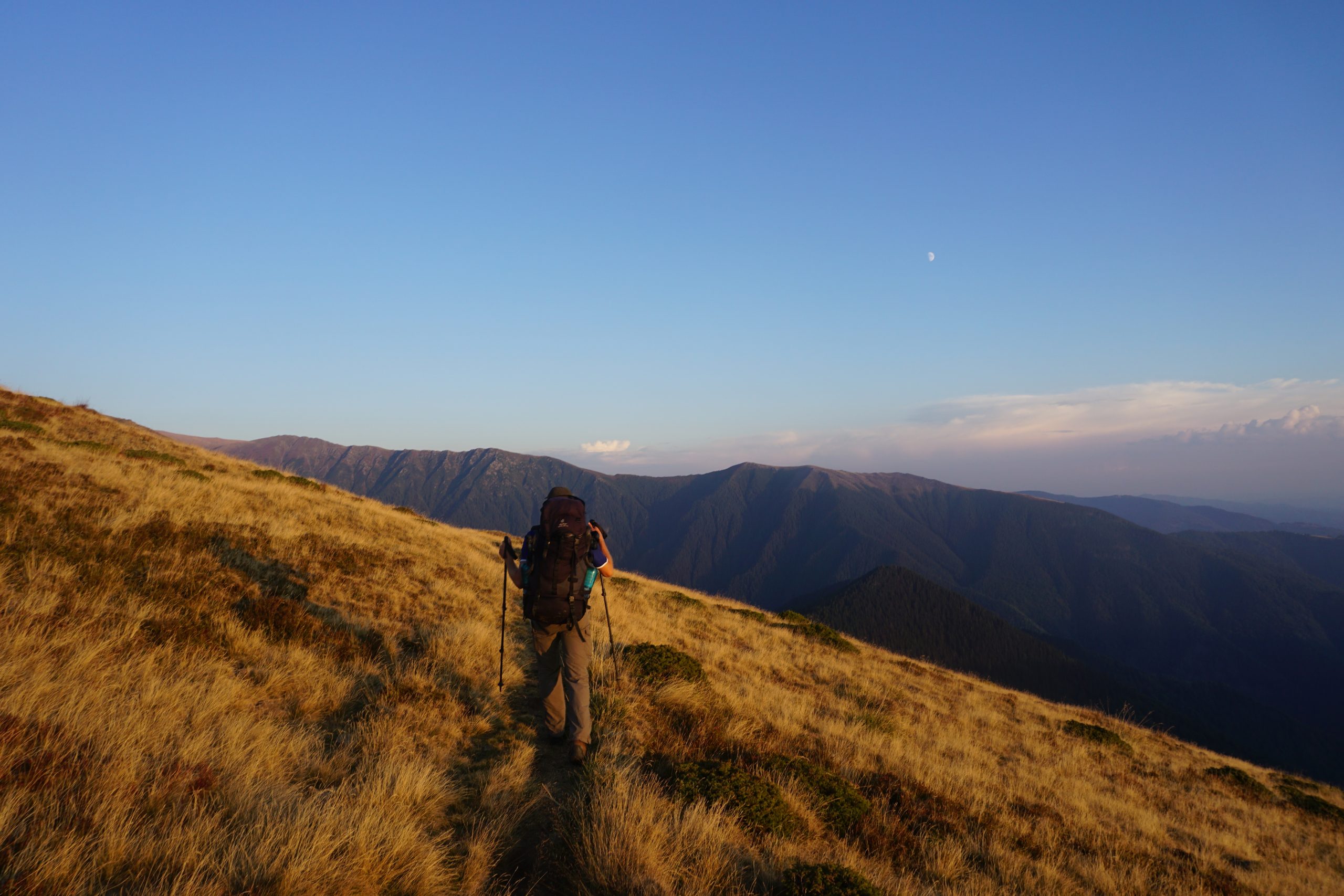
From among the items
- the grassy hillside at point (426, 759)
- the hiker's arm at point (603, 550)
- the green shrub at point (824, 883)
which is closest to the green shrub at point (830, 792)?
the grassy hillside at point (426, 759)

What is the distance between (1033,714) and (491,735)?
17818 mm

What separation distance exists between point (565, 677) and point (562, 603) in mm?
930

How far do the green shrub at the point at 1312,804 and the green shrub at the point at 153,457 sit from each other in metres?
32.9

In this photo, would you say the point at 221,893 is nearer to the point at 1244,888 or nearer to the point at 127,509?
the point at 127,509

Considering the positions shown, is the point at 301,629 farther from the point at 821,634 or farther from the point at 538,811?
the point at 821,634

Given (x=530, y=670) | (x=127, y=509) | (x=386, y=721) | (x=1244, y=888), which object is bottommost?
(x=1244, y=888)

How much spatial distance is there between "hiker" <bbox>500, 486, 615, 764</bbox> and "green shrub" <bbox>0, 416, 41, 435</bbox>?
19083 millimetres

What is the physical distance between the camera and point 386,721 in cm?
605

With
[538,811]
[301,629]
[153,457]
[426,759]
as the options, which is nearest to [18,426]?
[153,457]

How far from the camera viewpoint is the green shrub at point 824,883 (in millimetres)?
4484

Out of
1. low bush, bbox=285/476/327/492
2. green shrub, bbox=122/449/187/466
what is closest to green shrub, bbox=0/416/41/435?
green shrub, bbox=122/449/187/466

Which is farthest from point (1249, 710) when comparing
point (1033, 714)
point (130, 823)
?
point (130, 823)

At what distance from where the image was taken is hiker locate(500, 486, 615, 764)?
6.64m

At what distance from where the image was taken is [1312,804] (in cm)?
1551
